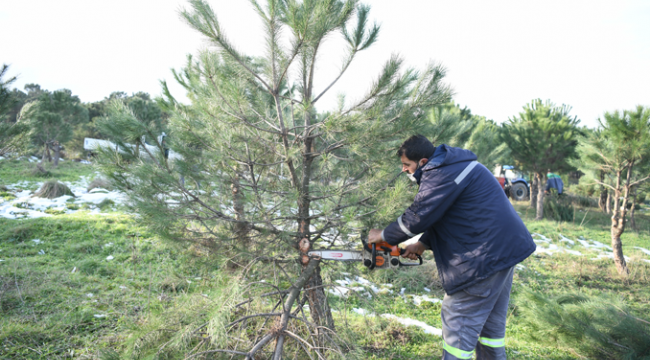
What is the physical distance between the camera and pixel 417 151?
232 centimetres

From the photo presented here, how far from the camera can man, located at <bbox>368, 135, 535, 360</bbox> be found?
2.13 meters

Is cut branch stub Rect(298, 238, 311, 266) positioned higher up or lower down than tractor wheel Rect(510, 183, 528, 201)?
lower down

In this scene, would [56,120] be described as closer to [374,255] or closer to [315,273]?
[315,273]

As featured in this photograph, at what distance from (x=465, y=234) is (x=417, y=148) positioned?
0.67m

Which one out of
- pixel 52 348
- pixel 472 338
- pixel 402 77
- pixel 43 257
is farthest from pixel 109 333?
pixel 402 77

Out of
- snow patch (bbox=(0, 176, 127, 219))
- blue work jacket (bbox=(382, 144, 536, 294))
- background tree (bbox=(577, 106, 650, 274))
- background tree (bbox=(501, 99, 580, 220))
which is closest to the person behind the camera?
blue work jacket (bbox=(382, 144, 536, 294))

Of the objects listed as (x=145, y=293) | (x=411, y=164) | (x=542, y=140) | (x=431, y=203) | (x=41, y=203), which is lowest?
(x=145, y=293)

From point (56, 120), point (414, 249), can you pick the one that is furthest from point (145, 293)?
point (56, 120)

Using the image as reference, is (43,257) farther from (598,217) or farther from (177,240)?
(598,217)

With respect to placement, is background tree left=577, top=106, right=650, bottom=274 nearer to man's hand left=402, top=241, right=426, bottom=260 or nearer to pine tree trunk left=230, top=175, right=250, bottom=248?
man's hand left=402, top=241, right=426, bottom=260

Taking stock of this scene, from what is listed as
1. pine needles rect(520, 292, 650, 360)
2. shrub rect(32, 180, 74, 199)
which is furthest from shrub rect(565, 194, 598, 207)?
shrub rect(32, 180, 74, 199)

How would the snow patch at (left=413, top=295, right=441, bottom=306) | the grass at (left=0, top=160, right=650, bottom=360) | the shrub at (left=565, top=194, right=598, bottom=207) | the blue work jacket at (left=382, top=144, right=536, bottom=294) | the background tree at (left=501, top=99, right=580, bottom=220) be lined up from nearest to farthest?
the blue work jacket at (left=382, top=144, right=536, bottom=294), the grass at (left=0, top=160, right=650, bottom=360), the snow patch at (left=413, top=295, right=441, bottom=306), the background tree at (left=501, top=99, right=580, bottom=220), the shrub at (left=565, top=194, right=598, bottom=207)

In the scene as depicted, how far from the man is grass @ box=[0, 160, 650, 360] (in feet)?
2.49

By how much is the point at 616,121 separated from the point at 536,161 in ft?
20.8
